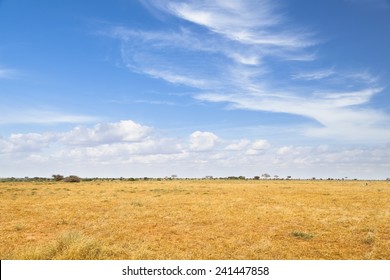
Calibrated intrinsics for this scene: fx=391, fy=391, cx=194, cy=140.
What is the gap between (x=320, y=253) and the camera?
1358 centimetres

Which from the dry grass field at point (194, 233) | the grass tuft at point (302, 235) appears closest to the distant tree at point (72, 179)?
the dry grass field at point (194, 233)

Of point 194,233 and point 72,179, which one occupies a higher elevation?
point 72,179

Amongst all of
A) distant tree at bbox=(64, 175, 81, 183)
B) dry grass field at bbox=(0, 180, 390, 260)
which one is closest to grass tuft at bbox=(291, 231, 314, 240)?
dry grass field at bbox=(0, 180, 390, 260)

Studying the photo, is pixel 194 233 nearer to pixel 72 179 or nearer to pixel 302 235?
pixel 302 235

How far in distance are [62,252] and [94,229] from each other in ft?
21.3

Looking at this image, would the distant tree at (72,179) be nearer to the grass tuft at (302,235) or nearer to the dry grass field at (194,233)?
the dry grass field at (194,233)

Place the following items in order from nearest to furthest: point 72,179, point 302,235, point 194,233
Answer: point 302,235
point 194,233
point 72,179

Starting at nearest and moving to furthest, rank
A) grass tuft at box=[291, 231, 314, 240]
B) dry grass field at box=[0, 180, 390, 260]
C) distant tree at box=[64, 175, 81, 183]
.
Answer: dry grass field at box=[0, 180, 390, 260]
grass tuft at box=[291, 231, 314, 240]
distant tree at box=[64, 175, 81, 183]

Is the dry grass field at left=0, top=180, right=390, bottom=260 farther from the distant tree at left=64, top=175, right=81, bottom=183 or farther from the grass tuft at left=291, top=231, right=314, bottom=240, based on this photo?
the distant tree at left=64, top=175, right=81, bottom=183

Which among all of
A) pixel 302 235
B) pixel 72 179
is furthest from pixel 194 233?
pixel 72 179

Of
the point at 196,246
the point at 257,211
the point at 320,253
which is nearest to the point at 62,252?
the point at 196,246
